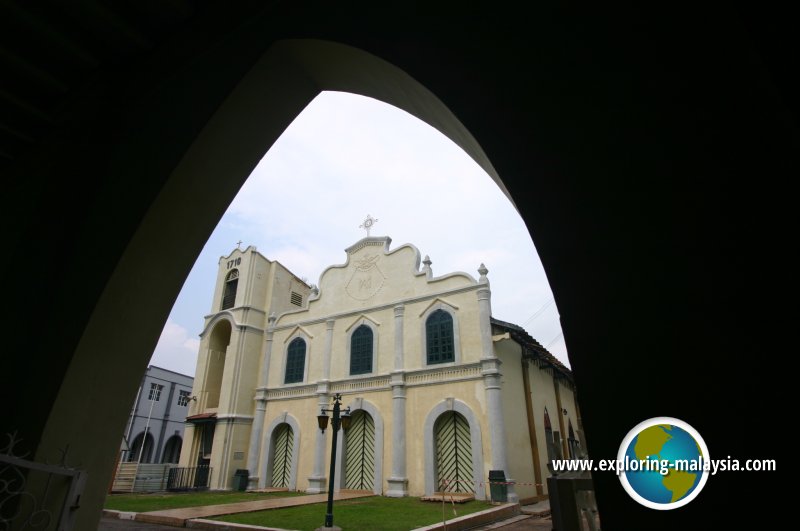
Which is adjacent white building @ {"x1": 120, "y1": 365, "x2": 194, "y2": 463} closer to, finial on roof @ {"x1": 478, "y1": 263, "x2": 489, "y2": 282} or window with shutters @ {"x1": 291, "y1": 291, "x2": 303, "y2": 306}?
window with shutters @ {"x1": 291, "y1": 291, "x2": 303, "y2": 306}

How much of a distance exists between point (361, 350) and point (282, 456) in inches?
224

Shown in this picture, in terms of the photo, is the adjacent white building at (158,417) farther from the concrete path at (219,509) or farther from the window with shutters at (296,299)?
the concrete path at (219,509)

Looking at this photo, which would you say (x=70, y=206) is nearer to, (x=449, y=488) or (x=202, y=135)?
(x=202, y=135)

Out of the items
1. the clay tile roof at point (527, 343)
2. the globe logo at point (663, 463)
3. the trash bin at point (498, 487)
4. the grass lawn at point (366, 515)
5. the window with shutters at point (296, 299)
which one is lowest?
the grass lawn at point (366, 515)

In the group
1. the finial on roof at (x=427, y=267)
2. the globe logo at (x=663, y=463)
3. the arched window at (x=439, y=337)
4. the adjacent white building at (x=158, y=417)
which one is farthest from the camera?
the adjacent white building at (x=158, y=417)

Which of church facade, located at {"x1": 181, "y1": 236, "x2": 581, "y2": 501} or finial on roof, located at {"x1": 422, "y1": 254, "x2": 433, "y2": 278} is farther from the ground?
finial on roof, located at {"x1": 422, "y1": 254, "x2": 433, "y2": 278}

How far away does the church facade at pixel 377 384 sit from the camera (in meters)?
13.6

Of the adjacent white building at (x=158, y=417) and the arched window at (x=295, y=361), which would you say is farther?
the adjacent white building at (x=158, y=417)

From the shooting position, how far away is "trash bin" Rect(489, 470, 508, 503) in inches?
469

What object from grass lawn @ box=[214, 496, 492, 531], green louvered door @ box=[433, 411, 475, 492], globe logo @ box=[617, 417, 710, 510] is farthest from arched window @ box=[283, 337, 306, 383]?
globe logo @ box=[617, 417, 710, 510]

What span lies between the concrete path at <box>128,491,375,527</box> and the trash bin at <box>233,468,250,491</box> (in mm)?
4268

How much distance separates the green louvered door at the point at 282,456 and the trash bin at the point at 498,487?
8398mm

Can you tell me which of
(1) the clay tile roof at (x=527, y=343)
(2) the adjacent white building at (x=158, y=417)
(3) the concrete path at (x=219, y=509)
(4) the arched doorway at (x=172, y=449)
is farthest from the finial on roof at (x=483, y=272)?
(4) the arched doorway at (x=172, y=449)

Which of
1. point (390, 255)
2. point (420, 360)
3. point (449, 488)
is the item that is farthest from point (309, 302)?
point (449, 488)
